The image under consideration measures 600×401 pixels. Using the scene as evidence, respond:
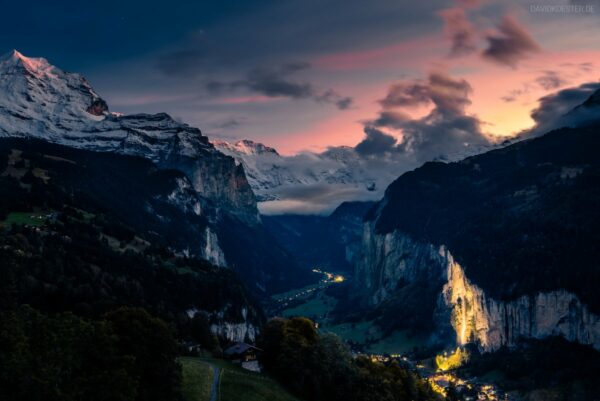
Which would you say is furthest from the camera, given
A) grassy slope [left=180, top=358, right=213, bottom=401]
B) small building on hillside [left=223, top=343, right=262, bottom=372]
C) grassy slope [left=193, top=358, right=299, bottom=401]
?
small building on hillside [left=223, top=343, right=262, bottom=372]

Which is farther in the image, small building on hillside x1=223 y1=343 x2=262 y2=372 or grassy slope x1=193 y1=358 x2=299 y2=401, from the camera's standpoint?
small building on hillside x1=223 y1=343 x2=262 y2=372

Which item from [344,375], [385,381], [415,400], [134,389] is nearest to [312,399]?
[344,375]

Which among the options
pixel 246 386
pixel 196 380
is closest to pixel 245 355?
pixel 246 386

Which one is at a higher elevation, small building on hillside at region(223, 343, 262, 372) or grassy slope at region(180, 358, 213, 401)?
grassy slope at region(180, 358, 213, 401)

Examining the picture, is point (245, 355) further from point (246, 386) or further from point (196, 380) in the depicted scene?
point (196, 380)

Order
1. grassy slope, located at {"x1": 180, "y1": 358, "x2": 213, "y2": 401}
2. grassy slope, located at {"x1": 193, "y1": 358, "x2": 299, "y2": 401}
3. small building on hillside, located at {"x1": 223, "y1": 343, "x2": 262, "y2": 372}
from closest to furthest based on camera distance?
1. grassy slope, located at {"x1": 180, "y1": 358, "x2": 213, "y2": 401}
2. grassy slope, located at {"x1": 193, "y1": 358, "x2": 299, "y2": 401}
3. small building on hillside, located at {"x1": 223, "y1": 343, "x2": 262, "y2": 372}

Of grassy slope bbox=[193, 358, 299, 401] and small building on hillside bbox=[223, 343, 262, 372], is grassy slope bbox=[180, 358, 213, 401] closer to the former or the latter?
grassy slope bbox=[193, 358, 299, 401]

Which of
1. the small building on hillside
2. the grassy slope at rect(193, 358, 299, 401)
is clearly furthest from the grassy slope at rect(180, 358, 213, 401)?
the small building on hillside

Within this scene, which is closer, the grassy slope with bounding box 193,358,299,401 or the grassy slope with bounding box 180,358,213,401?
the grassy slope with bounding box 180,358,213,401
